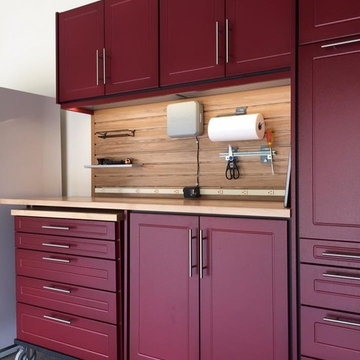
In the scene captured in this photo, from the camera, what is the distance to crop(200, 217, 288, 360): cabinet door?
1.54 metres

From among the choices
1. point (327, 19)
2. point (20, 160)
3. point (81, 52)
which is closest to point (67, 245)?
point (20, 160)

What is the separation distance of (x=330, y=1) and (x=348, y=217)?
808 millimetres

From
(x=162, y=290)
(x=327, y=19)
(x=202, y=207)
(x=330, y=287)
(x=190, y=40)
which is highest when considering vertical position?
(x=190, y=40)

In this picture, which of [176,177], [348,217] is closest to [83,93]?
[176,177]

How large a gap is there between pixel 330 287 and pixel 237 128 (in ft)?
3.06

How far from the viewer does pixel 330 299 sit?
56.8 inches

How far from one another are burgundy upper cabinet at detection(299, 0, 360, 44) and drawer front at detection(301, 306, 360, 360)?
3.41ft

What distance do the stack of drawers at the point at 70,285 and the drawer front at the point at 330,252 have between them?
2.98 ft

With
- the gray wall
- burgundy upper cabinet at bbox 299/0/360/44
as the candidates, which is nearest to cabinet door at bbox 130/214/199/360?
burgundy upper cabinet at bbox 299/0/360/44

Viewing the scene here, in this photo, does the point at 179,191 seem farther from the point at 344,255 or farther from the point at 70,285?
the point at 344,255

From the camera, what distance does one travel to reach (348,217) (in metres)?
1.41

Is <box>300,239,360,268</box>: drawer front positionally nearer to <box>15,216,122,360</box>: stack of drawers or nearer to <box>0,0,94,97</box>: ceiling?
<box>15,216,122,360</box>: stack of drawers

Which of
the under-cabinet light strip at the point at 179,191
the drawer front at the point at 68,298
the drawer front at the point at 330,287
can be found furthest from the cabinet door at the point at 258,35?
the drawer front at the point at 68,298

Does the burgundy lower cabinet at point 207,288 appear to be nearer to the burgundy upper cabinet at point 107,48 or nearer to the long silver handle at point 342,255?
the long silver handle at point 342,255
